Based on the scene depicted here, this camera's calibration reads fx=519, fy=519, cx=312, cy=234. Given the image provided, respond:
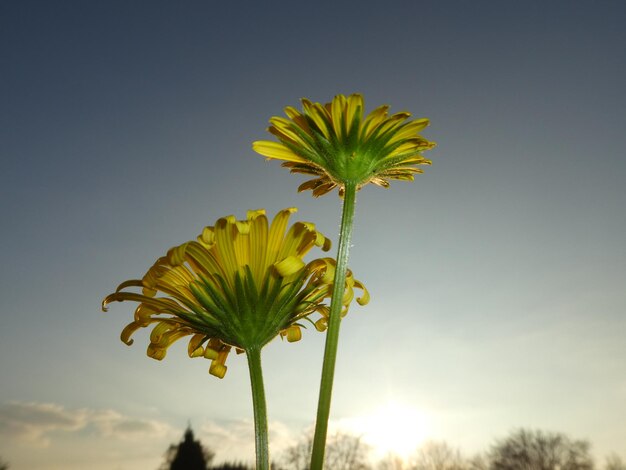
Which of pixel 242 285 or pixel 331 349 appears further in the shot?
pixel 242 285

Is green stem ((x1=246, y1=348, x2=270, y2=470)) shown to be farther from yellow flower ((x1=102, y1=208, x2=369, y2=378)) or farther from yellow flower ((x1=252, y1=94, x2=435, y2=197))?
yellow flower ((x1=252, y1=94, x2=435, y2=197))

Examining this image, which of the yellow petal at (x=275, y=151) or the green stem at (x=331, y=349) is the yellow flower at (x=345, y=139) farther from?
the green stem at (x=331, y=349)

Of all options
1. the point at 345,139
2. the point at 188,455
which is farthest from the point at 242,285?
the point at 188,455

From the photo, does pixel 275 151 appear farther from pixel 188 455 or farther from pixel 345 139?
pixel 188 455

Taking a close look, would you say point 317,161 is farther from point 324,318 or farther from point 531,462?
point 531,462

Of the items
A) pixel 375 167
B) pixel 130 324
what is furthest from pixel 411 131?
pixel 130 324
